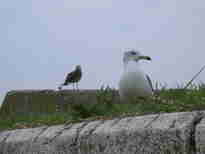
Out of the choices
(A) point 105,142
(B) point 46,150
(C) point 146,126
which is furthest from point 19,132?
(C) point 146,126

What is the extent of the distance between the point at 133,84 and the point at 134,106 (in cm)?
74

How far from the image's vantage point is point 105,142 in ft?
11.1

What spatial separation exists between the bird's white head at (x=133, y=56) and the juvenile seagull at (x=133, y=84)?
0.36 feet

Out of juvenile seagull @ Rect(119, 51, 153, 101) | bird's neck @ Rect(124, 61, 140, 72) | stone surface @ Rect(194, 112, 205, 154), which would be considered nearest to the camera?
stone surface @ Rect(194, 112, 205, 154)

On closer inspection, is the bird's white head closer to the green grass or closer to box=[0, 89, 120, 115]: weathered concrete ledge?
the green grass

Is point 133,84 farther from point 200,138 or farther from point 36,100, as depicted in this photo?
point 200,138

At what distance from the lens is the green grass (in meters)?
3.64

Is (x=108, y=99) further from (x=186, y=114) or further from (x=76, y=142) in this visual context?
(x=186, y=114)

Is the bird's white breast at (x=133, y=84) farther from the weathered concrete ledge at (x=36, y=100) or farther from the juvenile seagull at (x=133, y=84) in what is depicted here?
the weathered concrete ledge at (x=36, y=100)

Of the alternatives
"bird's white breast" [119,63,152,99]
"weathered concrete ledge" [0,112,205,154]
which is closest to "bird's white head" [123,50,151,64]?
"bird's white breast" [119,63,152,99]

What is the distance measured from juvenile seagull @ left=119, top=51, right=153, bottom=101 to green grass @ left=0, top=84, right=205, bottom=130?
144 millimetres

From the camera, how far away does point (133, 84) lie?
195 inches

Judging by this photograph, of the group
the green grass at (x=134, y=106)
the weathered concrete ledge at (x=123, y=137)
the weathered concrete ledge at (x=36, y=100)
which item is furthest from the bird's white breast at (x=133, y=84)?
the weathered concrete ledge at (x=36, y=100)

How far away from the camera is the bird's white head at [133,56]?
207 inches
